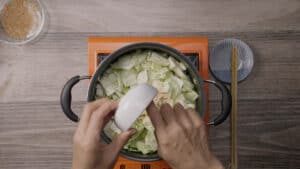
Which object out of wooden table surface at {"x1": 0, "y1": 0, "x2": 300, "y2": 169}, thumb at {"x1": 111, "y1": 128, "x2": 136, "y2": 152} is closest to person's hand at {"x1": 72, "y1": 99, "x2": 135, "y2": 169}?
thumb at {"x1": 111, "y1": 128, "x2": 136, "y2": 152}

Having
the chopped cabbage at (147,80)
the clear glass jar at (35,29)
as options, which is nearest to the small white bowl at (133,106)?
the chopped cabbage at (147,80)

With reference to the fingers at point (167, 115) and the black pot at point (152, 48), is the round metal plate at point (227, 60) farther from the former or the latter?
the fingers at point (167, 115)

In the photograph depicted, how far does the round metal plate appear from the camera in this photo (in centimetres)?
88

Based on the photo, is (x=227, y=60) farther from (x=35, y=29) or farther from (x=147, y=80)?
(x=35, y=29)

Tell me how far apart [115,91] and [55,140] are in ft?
0.72

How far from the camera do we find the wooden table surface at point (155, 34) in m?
0.88

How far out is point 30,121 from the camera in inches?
35.0

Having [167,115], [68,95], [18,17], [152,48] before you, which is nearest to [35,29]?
[18,17]

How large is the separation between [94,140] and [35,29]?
1.23ft

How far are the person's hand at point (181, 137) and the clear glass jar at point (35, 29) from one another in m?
0.38

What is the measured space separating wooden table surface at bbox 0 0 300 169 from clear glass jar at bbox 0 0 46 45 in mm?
13

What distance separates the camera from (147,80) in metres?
0.78

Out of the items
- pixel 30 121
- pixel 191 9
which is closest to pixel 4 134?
pixel 30 121

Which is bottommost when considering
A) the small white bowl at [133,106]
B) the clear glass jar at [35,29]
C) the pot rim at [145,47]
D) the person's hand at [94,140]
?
the person's hand at [94,140]
